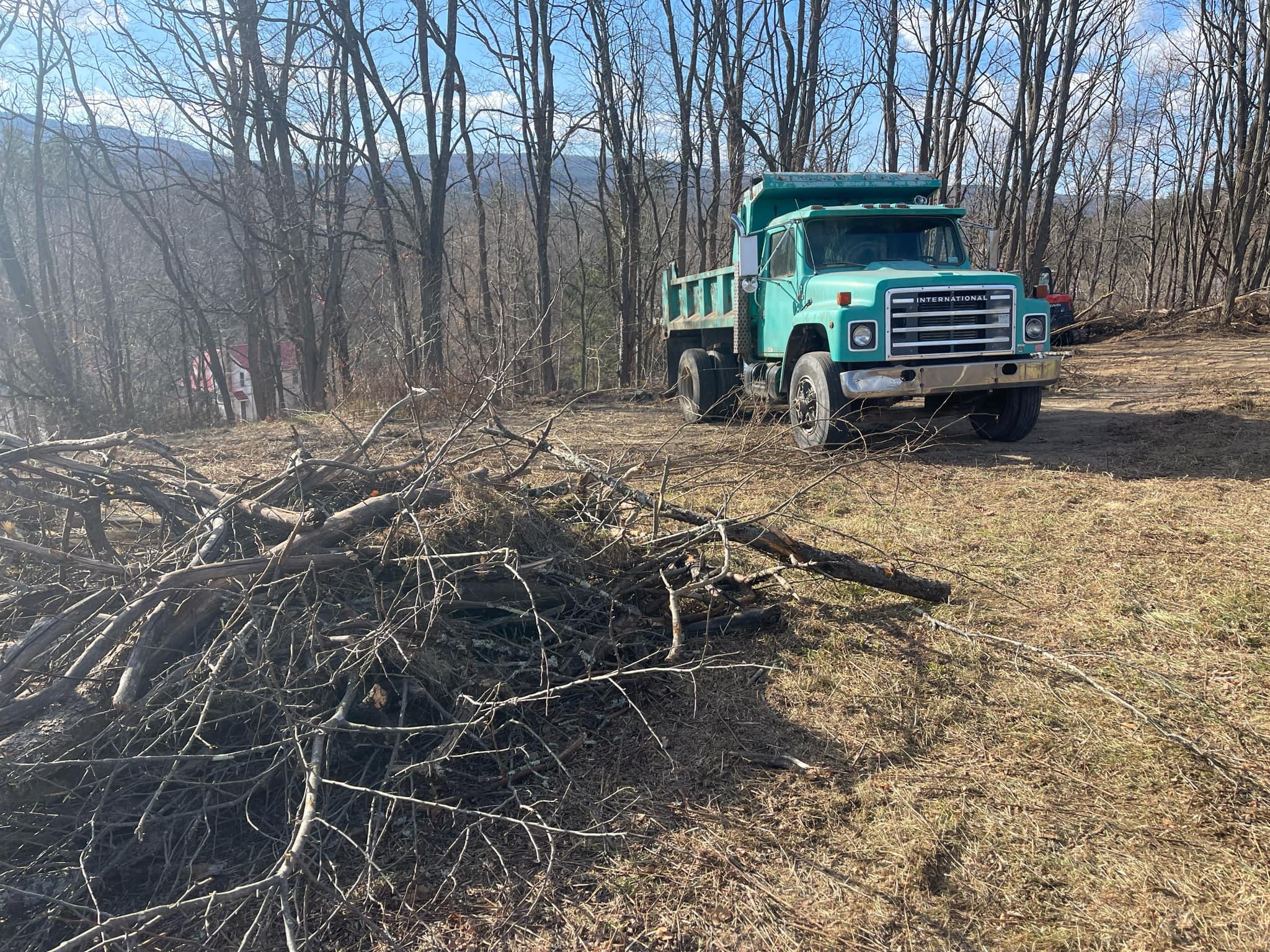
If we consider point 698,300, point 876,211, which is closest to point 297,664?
point 876,211

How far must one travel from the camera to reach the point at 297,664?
3.06 m

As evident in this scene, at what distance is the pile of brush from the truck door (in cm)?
482

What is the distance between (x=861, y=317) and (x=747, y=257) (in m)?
2.21

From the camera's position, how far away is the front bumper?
7.16 m

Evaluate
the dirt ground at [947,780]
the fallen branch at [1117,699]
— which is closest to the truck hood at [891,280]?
the dirt ground at [947,780]

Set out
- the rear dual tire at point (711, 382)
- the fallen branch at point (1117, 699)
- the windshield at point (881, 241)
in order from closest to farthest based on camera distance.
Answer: the fallen branch at point (1117, 699)
the windshield at point (881, 241)
the rear dual tire at point (711, 382)

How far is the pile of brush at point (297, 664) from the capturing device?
2469 millimetres

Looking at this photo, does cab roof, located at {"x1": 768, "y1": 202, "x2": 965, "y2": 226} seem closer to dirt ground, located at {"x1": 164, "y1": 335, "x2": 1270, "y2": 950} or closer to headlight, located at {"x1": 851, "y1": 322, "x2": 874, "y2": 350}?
headlight, located at {"x1": 851, "y1": 322, "x2": 874, "y2": 350}

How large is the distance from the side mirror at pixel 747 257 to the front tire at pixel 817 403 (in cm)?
155

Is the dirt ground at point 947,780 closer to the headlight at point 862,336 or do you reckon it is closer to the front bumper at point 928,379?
the front bumper at point 928,379

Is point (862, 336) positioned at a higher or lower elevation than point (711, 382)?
higher

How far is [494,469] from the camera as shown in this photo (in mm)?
5496

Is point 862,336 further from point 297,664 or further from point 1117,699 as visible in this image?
point 297,664

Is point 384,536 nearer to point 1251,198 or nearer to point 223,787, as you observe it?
point 223,787
